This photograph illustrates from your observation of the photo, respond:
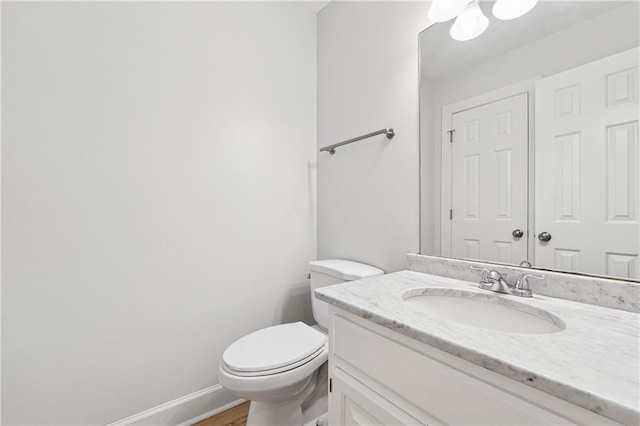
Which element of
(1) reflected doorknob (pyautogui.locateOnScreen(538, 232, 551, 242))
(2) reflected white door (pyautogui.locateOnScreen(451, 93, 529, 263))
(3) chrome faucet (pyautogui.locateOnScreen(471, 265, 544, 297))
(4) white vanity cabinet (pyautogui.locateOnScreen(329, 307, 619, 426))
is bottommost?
(4) white vanity cabinet (pyautogui.locateOnScreen(329, 307, 619, 426))

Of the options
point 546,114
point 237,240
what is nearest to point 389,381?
point 546,114

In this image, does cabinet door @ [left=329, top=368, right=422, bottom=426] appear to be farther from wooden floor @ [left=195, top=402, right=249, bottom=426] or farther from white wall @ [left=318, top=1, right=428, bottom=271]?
wooden floor @ [left=195, top=402, right=249, bottom=426]

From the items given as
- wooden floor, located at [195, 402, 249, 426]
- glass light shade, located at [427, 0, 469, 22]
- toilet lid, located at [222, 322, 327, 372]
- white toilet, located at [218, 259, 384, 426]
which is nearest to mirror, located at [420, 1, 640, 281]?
glass light shade, located at [427, 0, 469, 22]

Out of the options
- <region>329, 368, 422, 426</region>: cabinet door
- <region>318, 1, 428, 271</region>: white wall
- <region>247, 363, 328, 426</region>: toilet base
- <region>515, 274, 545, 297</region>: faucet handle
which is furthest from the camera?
<region>318, 1, 428, 271</region>: white wall

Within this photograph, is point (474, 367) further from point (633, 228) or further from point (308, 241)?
point (308, 241)

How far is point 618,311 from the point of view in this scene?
0.72 metres

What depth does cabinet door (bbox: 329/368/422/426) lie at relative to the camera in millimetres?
660

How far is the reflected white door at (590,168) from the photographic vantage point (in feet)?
2.41

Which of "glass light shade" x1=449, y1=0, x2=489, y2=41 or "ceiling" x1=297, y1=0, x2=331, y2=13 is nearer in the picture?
"glass light shade" x1=449, y1=0, x2=489, y2=41

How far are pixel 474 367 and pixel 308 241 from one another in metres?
1.37

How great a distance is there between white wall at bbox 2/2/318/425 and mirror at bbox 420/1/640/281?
37.1 inches

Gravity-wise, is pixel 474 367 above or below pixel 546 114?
below

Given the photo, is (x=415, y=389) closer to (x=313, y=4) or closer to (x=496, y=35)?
(x=496, y=35)

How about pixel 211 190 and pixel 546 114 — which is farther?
pixel 211 190
